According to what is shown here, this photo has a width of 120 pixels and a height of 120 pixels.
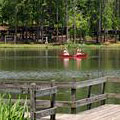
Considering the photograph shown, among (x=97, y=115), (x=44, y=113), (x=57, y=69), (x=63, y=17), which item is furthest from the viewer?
(x=63, y=17)

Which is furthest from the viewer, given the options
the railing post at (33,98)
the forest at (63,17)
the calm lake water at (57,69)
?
the forest at (63,17)

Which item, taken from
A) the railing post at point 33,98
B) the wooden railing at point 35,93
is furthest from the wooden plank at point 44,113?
the railing post at point 33,98

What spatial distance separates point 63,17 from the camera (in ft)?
383

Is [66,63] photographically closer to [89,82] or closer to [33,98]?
[89,82]

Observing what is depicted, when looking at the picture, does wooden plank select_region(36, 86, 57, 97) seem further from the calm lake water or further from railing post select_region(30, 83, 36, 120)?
the calm lake water

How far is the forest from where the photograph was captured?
376 ft

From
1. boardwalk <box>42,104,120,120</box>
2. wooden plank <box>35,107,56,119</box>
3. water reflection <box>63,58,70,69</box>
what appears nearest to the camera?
wooden plank <box>35,107,56,119</box>

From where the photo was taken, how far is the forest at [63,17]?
114562 mm

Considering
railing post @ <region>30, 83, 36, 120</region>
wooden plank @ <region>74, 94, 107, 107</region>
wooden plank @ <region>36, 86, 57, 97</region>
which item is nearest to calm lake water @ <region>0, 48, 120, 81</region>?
wooden plank @ <region>74, 94, 107, 107</region>

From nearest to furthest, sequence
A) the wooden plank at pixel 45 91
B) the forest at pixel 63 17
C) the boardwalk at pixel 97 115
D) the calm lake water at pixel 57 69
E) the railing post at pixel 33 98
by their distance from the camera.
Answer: the railing post at pixel 33 98 < the wooden plank at pixel 45 91 < the boardwalk at pixel 97 115 < the calm lake water at pixel 57 69 < the forest at pixel 63 17

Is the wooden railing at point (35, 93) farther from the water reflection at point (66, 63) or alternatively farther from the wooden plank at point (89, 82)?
the water reflection at point (66, 63)

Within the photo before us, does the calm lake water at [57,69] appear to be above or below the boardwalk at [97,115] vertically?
below

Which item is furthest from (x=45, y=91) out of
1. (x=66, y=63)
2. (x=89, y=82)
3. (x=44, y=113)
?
(x=66, y=63)

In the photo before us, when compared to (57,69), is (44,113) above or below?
above
